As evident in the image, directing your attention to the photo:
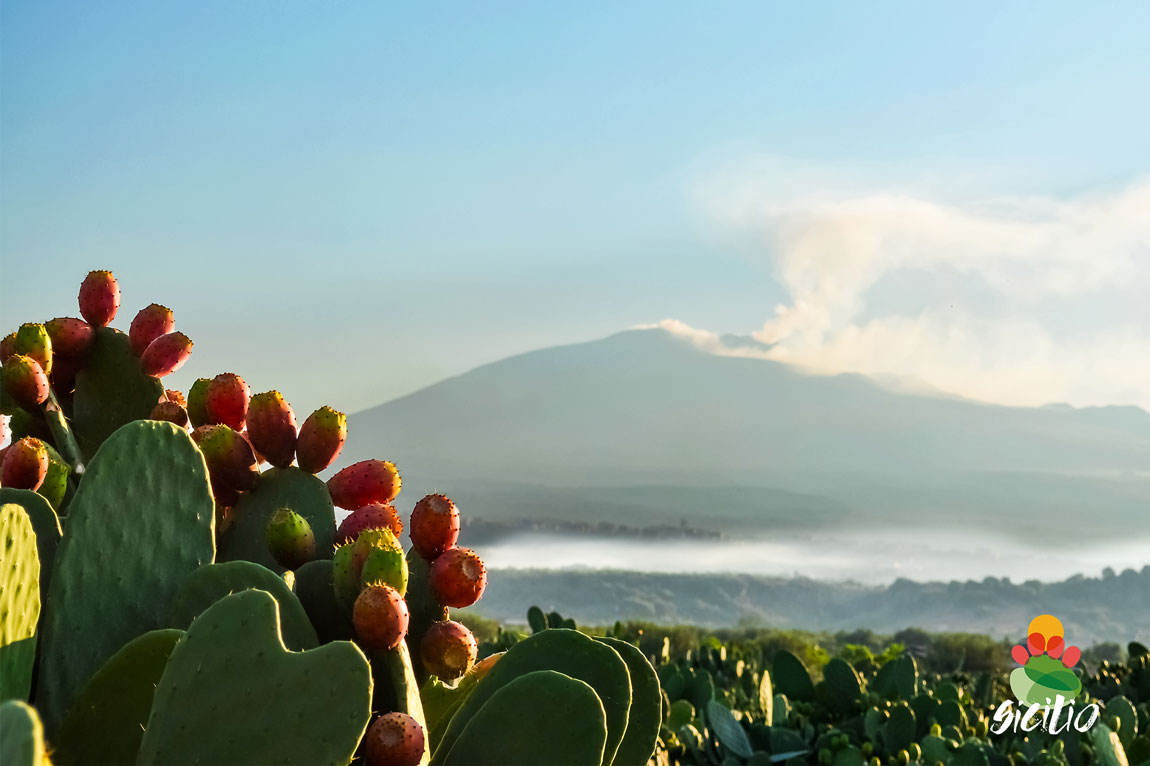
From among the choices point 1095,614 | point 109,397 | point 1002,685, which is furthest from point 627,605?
point 109,397

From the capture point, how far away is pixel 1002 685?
5.11 m

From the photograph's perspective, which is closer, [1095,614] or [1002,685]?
[1002,685]

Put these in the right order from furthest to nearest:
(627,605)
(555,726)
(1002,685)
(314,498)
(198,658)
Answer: (627,605), (1002,685), (314,498), (555,726), (198,658)

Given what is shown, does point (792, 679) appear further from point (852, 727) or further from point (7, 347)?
point (7, 347)

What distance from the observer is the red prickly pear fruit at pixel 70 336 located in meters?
1.76

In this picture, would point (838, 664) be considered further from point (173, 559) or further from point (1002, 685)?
point (173, 559)

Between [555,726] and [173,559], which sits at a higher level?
[173,559]

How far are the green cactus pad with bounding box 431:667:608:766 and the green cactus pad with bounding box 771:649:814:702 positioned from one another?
2.65m

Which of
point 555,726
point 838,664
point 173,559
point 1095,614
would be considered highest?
point 173,559

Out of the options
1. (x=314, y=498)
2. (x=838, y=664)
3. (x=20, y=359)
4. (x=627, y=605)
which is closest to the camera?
(x=314, y=498)

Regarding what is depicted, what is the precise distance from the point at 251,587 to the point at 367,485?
0.89 feet

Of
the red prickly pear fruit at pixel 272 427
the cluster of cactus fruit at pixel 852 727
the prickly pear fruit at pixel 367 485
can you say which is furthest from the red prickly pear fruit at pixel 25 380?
the cluster of cactus fruit at pixel 852 727

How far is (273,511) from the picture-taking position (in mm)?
1288

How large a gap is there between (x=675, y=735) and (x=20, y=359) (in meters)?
2.11
